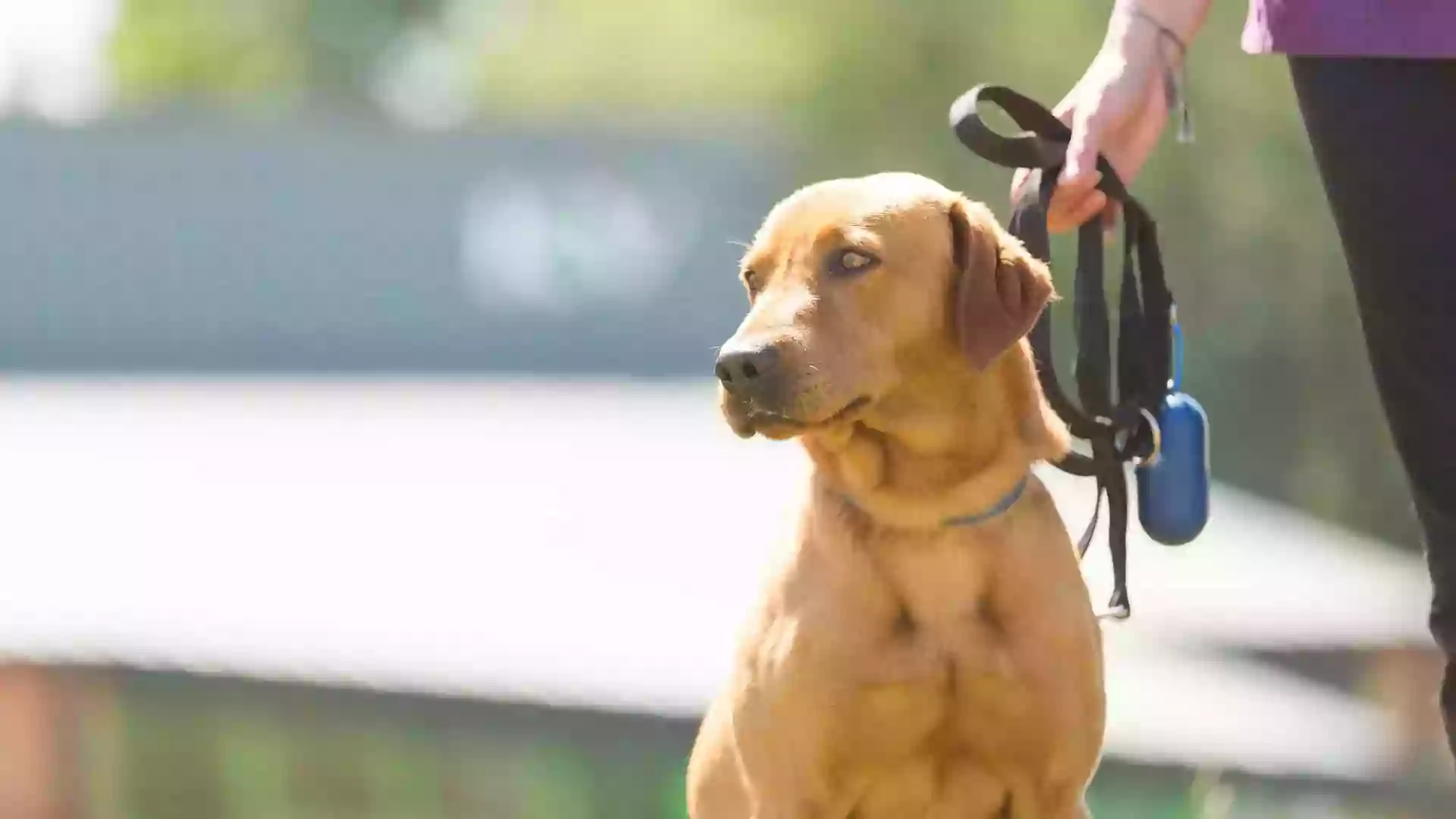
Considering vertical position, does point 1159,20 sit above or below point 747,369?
above

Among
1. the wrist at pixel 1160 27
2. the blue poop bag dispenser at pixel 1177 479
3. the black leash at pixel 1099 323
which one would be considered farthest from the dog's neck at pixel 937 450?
the wrist at pixel 1160 27

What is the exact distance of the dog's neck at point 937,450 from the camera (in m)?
3.04

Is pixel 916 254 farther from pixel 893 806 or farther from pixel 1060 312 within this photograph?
pixel 1060 312

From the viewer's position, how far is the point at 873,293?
3.00 metres

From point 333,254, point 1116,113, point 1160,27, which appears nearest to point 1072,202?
point 1116,113

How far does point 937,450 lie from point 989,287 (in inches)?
10.2

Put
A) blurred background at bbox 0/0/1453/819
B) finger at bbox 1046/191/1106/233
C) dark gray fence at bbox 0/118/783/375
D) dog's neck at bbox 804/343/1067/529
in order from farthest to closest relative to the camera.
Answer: dark gray fence at bbox 0/118/783/375 → blurred background at bbox 0/0/1453/819 → finger at bbox 1046/191/1106/233 → dog's neck at bbox 804/343/1067/529

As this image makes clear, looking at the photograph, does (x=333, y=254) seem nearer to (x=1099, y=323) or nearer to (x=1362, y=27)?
(x=1099, y=323)

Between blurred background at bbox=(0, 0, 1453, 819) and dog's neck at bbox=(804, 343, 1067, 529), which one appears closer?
dog's neck at bbox=(804, 343, 1067, 529)

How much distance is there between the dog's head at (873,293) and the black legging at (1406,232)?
1.54 feet

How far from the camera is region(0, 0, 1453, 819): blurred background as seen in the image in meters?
5.00

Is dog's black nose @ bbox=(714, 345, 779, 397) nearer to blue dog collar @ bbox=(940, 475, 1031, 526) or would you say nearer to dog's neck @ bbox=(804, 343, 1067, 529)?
dog's neck @ bbox=(804, 343, 1067, 529)

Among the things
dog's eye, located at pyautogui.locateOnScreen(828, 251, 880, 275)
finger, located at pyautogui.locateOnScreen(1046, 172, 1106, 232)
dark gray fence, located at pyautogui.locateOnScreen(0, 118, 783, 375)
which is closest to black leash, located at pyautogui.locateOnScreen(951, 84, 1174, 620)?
finger, located at pyautogui.locateOnScreen(1046, 172, 1106, 232)

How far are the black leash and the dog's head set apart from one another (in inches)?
5.9
